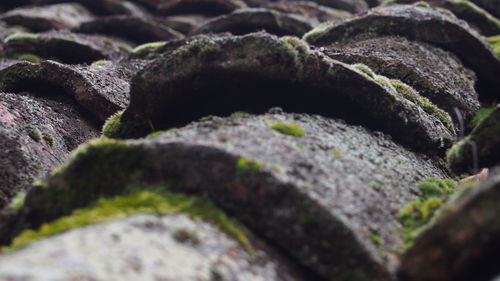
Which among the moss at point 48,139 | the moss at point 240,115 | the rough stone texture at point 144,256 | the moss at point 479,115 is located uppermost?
the moss at point 479,115

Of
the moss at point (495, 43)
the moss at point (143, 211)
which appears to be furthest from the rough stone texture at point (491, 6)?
the moss at point (143, 211)

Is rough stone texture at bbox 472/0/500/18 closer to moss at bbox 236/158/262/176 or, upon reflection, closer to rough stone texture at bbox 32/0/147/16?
rough stone texture at bbox 32/0/147/16

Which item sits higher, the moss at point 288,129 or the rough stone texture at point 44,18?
the moss at point 288,129

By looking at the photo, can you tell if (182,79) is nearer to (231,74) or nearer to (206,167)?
(231,74)

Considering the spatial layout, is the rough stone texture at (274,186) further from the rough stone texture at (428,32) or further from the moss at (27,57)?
the moss at (27,57)

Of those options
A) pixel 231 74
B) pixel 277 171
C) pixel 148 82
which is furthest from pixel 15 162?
pixel 277 171

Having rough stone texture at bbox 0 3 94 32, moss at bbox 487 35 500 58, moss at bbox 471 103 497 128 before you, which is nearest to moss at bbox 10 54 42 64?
rough stone texture at bbox 0 3 94 32

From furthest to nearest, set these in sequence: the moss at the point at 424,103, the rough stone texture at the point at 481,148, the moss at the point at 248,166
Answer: the moss at the point at 424,103 → the rough stone texture at the point at 481,148 → the moss at the point at 248,166
